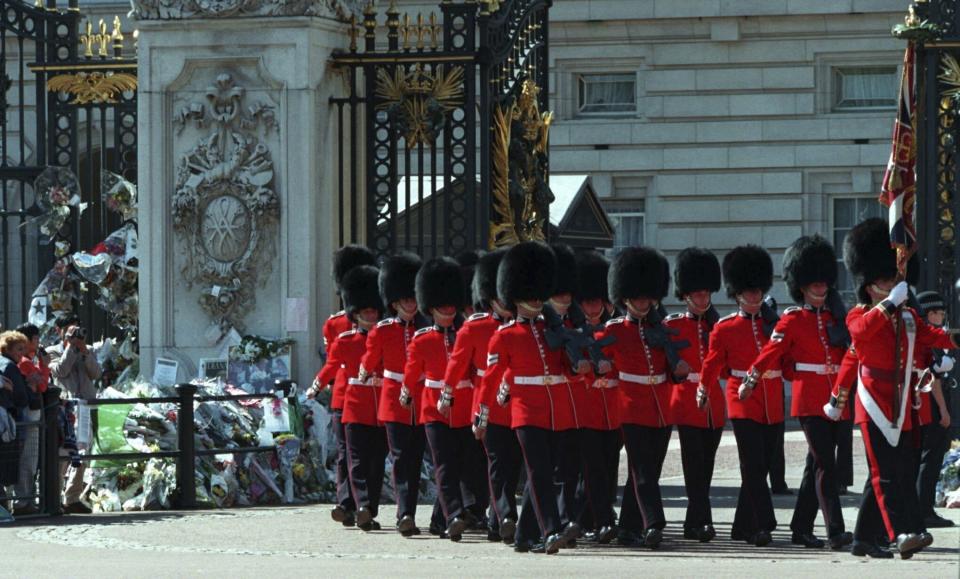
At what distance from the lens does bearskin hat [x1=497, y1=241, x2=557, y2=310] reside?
1227 centimetres

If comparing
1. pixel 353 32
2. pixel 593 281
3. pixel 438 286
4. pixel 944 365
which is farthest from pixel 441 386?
pixel 353 32

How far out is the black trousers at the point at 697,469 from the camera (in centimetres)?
1265

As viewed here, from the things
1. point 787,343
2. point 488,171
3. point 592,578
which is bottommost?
point 592,578

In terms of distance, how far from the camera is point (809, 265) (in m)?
12.4

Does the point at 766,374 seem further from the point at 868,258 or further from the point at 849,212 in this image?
the point at 849,212

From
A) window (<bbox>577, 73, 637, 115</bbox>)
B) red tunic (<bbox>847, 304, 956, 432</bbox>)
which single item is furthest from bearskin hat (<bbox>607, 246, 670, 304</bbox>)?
window (<bbox>577, 73, 637, 115</bbox>)

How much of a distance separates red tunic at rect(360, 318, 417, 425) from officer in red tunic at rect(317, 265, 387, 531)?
14 cm

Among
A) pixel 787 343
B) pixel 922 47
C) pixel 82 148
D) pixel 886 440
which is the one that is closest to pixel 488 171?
pixel 922 47

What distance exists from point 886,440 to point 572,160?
618 inches

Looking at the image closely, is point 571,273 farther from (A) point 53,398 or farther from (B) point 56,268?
(B) point 56,268

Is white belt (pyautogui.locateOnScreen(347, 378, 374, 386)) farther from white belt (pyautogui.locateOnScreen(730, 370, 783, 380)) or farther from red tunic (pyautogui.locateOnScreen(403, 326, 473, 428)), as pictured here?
white belt (pyautogui.locateOnScreen(730, 370, 783, 380))

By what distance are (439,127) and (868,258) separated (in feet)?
13.5

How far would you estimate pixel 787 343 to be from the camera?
12.3 meters

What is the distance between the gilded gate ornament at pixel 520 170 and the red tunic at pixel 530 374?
3387 millimetres
